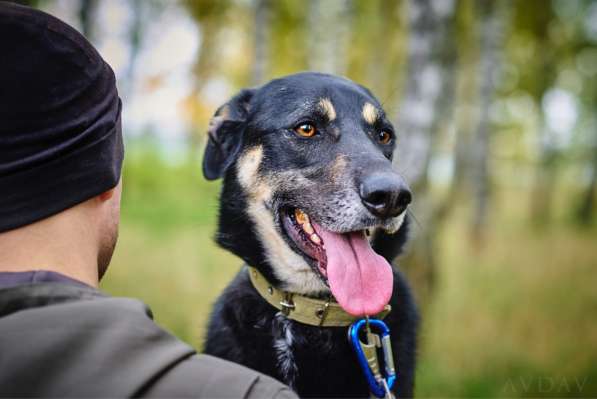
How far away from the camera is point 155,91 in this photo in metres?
23.3

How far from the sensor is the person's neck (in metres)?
1.44

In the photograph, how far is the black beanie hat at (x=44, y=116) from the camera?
1362mm

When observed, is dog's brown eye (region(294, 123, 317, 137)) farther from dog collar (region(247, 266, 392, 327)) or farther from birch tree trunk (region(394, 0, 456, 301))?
birch tree trunk (region(394, 0, 456, 301))

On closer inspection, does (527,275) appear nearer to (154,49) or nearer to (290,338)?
(290,338)

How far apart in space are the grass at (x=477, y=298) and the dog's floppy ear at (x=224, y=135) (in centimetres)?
20

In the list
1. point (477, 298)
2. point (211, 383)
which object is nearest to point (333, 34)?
point (477, 298)

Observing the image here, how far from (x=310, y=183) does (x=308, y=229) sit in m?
0.24

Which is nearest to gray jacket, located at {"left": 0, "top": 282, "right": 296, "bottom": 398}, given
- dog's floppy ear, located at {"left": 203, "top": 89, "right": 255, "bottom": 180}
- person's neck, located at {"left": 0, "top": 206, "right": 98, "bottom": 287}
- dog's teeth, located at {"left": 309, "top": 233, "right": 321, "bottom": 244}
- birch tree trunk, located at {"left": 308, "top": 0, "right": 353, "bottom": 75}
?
person's neck, located at {"left": 0, "top": 206, "right": 98, "bottom": 287}

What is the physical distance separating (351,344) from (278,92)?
4.75 feet

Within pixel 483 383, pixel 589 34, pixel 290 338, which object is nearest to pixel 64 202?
pixel 290 338

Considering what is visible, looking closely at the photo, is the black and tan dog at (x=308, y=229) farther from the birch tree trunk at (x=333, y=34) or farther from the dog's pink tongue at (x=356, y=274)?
the birch tree trunk at (x=333, y=34)

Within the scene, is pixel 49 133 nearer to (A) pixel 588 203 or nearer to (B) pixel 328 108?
(B) pixel 328 108

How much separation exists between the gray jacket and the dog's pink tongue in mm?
1256

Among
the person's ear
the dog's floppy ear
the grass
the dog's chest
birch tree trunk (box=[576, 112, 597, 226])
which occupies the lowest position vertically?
birch tree trunk (box=[576, 112, 597, 226])
